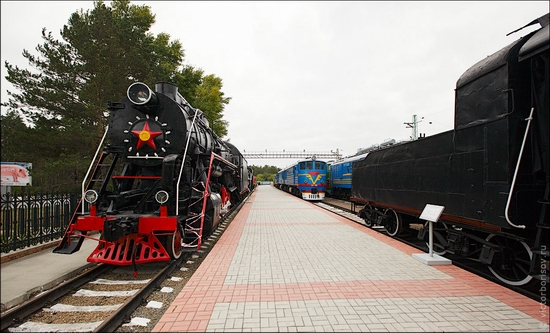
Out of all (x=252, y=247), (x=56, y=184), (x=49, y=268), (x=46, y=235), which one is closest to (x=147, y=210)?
(x=49, y=268)

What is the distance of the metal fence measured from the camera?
20.5 feet

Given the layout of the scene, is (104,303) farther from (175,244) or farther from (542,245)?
(542,245)

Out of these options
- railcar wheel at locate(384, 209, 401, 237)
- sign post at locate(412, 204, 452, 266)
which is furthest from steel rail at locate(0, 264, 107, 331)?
railcar wheel at locate(384, 209, 401, 237)

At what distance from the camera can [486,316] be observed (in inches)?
141

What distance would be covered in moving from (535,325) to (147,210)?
6046 millimetres

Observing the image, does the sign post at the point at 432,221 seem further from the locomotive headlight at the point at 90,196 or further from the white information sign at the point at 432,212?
the locomotive headlight at the point at 90,196

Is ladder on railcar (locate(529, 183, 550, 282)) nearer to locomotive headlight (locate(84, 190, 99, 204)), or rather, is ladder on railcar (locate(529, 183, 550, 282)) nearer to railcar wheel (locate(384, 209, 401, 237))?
railcar wheel (locate(384, 209, 401, 237))

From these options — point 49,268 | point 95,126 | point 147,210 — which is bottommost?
point 49,268

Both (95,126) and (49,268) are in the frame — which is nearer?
(49,268)

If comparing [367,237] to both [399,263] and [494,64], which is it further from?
[494,64]

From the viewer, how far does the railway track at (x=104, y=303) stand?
A: 3557 millimetres

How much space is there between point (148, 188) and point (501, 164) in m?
6.05

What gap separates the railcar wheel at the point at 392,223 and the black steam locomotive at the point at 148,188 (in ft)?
15.9

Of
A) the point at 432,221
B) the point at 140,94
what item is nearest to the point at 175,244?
the point at 140,94
